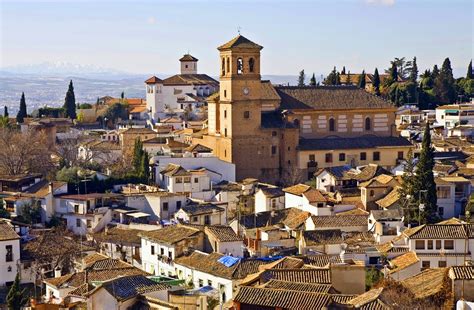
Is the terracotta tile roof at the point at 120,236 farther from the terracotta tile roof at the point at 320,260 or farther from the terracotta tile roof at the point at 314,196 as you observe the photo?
the terracotta tile roof at the point at 320,260

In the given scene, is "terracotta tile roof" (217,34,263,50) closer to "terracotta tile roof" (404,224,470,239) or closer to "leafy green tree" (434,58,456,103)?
"terracotta tile roof" (404,224,470,239)

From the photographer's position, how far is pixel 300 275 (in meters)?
20.4

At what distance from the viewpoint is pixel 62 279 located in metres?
22.7

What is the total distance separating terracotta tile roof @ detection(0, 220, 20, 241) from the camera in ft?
89.0

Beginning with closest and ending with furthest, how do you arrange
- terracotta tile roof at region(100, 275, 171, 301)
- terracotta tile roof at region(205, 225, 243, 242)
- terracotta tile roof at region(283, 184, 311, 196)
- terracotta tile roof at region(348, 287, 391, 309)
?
terracotta tile roof at region(348, 287, 391, 309)
terracotta tile roof at region(100, 275, 171, 301)
terracotta tile roof at region(205, 225, 243, 242)
terracotta tile roof at region(283, 184, 311, 196)

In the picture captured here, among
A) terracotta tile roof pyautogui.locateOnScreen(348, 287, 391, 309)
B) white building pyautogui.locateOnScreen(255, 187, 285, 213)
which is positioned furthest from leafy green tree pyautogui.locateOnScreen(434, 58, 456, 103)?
terracotta tile roof pyautogui.locateOnScreen(348, 287, 391, 309)

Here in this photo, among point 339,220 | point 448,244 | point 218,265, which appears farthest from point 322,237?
point 218,265

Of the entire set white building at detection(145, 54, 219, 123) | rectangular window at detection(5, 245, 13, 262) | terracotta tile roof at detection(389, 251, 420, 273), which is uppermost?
white building at detection(145, 54, 219, 123)

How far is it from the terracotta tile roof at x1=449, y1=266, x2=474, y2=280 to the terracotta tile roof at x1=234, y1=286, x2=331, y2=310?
3.07m

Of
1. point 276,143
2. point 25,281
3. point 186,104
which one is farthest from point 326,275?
point 186,104

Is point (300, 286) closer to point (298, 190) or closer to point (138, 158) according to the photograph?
point (298, 190)

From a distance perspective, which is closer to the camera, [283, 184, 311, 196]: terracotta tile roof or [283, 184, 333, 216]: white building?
[283, 184, 333, 216]: white building

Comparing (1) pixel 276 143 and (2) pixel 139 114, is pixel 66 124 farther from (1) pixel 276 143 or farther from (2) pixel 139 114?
(1) pixel 276 143

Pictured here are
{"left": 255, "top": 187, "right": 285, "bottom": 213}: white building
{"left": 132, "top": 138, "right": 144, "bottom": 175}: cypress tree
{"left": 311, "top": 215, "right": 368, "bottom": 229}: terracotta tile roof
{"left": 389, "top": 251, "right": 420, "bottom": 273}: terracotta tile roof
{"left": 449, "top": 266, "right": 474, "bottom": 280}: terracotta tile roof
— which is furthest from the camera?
{"left": 132, "top": 138, "right": 144, "bottom": 175}: cypress tree
